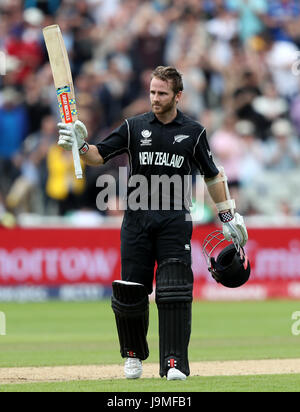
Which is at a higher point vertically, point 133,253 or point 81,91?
point 81,91

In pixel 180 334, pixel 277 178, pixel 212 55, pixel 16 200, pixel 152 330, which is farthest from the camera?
pixel 212 55

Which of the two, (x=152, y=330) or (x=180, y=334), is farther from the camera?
(x=152, y=330)

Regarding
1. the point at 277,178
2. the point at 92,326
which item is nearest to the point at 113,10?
the point at 277,178

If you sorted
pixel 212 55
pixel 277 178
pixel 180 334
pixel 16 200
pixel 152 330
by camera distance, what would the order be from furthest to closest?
pixel 212 55, pixel 277 178, pixel 16 200, pixel 152 330, pixel 180 334

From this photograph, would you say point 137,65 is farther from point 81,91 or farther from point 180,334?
point 180,334

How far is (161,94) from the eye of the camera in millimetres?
7953

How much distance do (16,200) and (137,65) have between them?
3798 mm

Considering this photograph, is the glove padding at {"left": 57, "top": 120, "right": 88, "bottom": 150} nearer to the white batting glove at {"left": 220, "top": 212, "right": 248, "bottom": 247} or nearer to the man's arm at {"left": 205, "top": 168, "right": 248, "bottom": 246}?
the man's arm at {"left": 205, "top": 168, "right": 248, "bottom": 246}

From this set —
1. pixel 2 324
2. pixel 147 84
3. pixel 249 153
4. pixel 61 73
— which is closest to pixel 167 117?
pixel 61 73

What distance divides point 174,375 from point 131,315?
611 millimetres

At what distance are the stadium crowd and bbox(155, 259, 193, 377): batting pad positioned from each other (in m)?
8.77

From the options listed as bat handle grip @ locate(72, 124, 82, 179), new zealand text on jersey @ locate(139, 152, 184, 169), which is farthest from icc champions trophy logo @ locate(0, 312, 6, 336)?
new zealand text on jersey @ locate(139, 152, 184, 169)

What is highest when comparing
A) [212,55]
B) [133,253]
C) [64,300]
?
[212,55]

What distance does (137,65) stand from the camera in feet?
61.9
